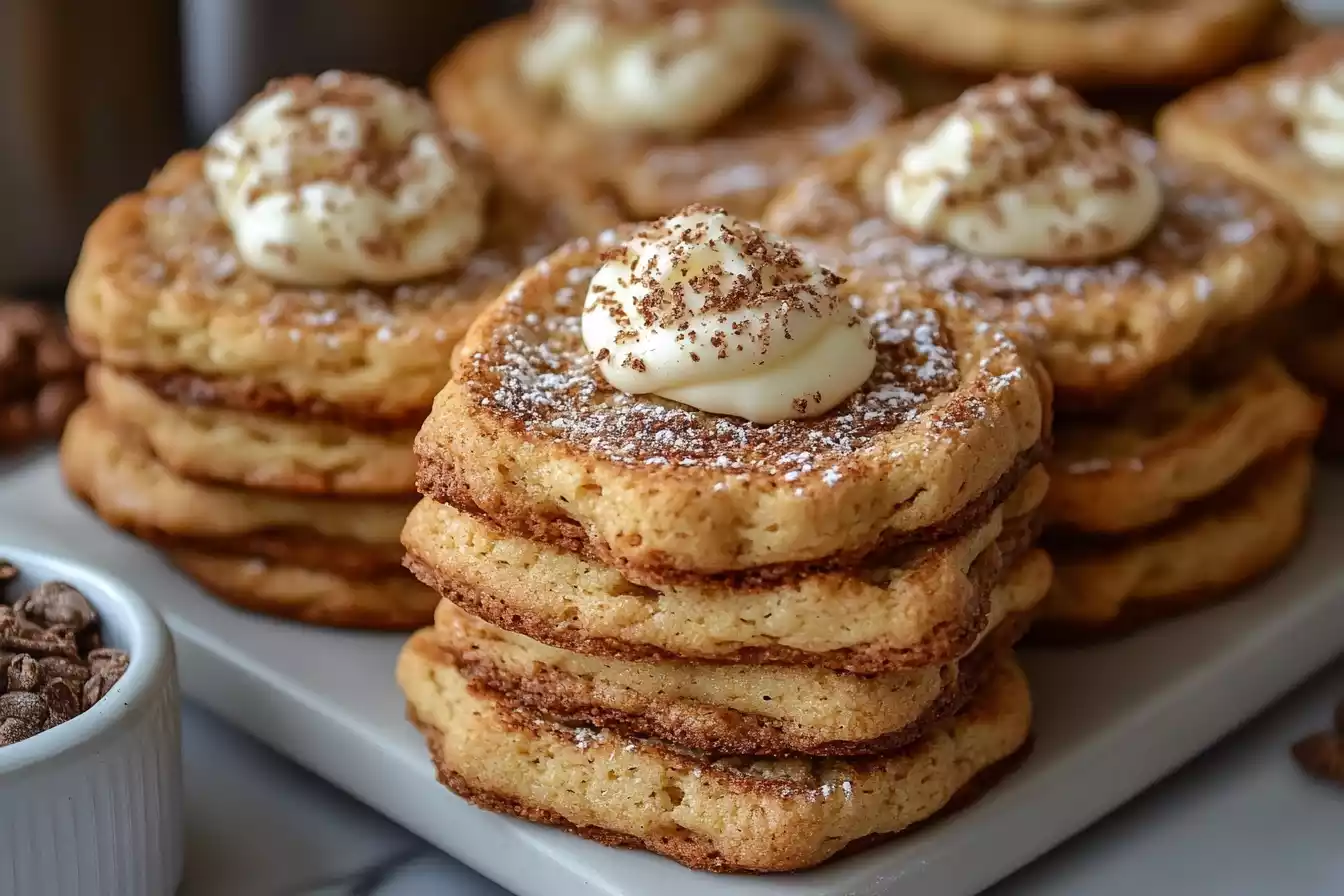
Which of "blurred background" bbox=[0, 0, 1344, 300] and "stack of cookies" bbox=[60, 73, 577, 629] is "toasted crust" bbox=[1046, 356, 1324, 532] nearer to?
"stack of cookies" bbox=[60, 73, 577, 629]

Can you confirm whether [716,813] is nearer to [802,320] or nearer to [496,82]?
[802,320]

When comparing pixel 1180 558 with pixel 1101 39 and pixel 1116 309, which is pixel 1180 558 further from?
pixel 1101 39

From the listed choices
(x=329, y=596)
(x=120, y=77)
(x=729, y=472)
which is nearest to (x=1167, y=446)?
(x=729, y=472)

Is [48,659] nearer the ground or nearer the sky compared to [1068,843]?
nearer the sky

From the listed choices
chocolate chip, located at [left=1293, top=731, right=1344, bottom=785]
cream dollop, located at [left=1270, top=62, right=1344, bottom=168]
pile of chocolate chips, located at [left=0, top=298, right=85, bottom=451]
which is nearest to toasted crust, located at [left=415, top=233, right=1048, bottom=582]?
chocolate chip, located at [left=1293, top=731, right=1344, bottom=785]

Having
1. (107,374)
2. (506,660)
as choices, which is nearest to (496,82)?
(107,374)

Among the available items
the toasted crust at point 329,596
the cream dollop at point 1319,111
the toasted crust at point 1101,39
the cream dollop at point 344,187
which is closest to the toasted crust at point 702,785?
the toasted crust at point 329,596
